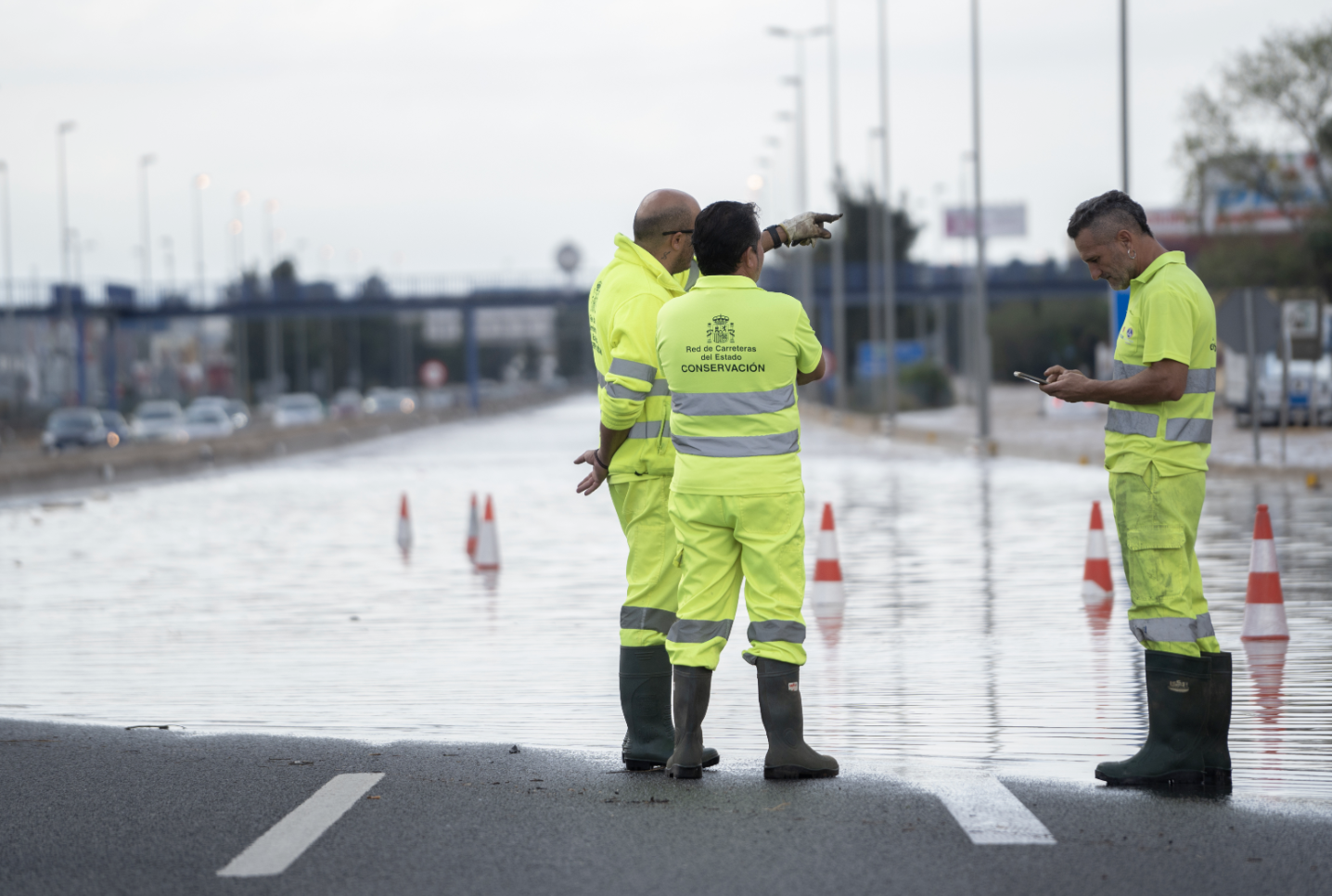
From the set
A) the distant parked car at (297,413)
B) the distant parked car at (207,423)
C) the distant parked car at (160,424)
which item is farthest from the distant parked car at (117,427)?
the distant parked car at (297,413)

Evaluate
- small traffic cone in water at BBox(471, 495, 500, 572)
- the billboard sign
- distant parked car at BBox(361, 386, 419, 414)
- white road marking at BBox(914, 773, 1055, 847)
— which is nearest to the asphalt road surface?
white road marking at BBox(914, 773, 1055, 847)

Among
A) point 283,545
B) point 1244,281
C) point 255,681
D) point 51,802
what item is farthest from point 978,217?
point 51,802

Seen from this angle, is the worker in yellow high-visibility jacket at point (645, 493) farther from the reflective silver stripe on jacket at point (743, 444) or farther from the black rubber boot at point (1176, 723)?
the black rubber boot at point (1176, 723)

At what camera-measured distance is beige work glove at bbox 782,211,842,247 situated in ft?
22.1

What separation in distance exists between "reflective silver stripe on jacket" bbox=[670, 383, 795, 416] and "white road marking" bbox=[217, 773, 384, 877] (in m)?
1.78

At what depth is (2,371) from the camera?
4513 inches

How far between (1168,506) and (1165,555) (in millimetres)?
164

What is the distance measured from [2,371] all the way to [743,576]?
4551 inches

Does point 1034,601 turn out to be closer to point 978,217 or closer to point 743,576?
point 743,576

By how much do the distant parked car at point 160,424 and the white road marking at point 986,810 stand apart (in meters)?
49.0

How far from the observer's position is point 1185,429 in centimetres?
622

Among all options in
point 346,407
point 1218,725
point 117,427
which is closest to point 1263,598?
point 1218,725

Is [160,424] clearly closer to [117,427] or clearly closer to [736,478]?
[117,427]

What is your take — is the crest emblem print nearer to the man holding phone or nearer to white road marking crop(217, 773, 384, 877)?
the man holding phone
